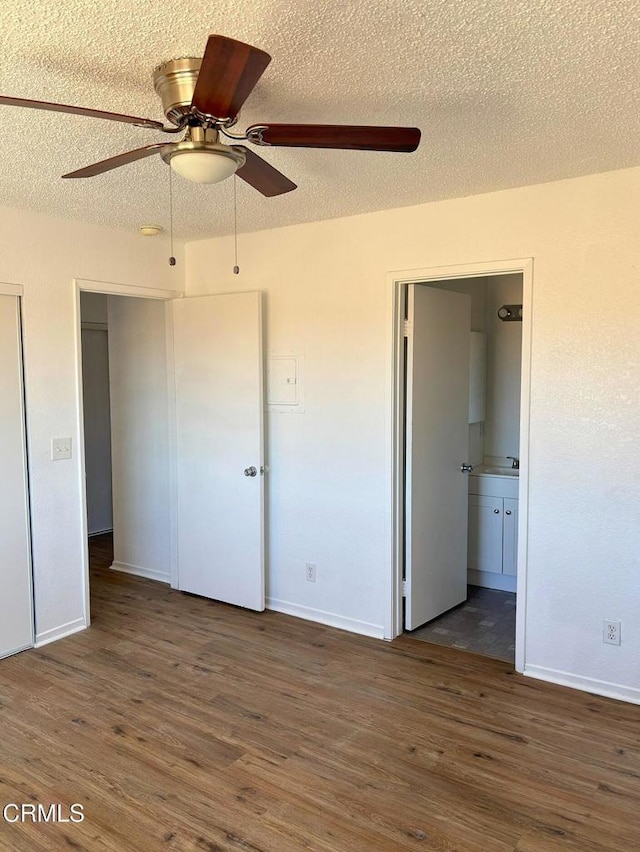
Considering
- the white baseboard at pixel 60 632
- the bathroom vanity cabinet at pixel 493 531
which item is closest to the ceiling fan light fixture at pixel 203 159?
the white baseboard at pixel 60 632

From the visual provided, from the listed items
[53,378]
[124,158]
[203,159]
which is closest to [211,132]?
[203,159]

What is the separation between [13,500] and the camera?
3537 mm

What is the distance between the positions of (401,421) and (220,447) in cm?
125

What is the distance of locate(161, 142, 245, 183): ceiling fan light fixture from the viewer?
1781 mm

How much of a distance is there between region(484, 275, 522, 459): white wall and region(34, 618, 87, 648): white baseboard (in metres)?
3.06

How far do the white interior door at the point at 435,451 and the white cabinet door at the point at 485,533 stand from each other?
35 cm

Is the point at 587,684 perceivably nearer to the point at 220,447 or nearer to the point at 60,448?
the point at 220,447

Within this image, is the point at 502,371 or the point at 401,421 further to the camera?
the point at 502,371

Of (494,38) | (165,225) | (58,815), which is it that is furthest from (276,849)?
(165,225)

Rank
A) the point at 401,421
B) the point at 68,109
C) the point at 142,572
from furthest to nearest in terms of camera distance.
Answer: the point at 142,572
the point at 401,421
the point at 68,109

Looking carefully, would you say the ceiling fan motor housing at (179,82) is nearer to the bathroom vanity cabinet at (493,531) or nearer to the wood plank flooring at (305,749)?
the wood plank flooring at (305,749)

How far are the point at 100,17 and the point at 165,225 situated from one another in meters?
2.33

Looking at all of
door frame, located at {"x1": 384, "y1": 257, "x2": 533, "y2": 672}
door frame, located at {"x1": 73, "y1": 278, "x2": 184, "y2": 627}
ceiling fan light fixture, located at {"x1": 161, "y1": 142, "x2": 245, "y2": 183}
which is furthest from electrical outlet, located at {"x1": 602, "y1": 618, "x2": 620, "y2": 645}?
door frame, located at {"x1": 73, "y1": 278, "x2": 184, "y2": 627}

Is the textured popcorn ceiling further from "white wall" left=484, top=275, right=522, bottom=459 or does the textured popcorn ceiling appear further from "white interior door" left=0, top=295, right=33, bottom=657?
"white wall" left=484, top=275, right=522, bottom=459
